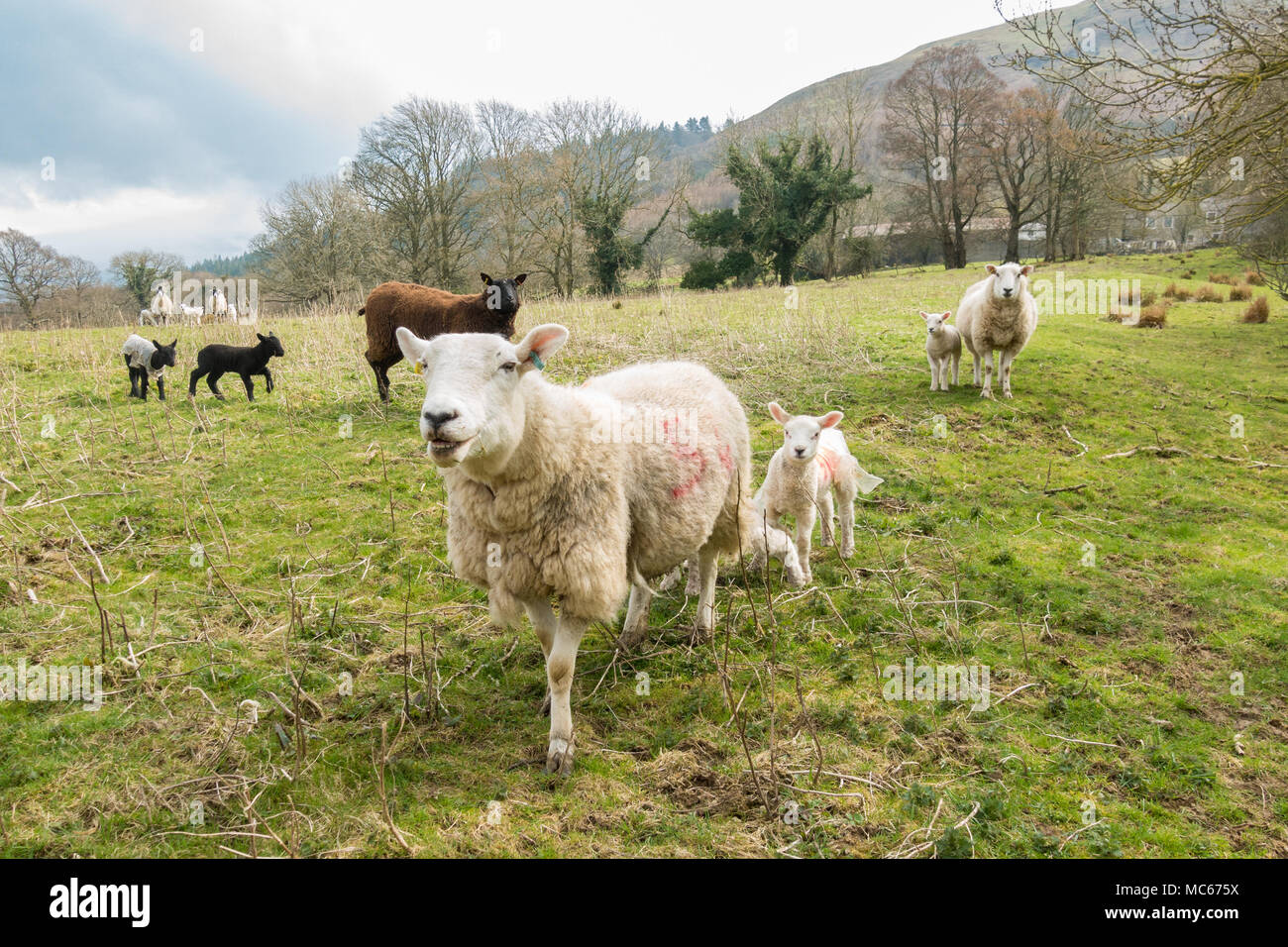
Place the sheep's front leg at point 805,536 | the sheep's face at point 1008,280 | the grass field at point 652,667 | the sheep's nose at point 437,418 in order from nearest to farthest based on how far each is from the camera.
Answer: the sheep's nose at point 437,418
the grass field at point 652,667
the sheep's front leg at point 805,536
the sheep's face at point 1008,280

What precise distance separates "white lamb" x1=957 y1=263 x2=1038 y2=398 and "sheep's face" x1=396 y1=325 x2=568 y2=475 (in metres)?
10.9

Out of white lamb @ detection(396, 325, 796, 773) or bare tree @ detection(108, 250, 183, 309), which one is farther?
bare tree @ detection(108, 250, 183, 309)

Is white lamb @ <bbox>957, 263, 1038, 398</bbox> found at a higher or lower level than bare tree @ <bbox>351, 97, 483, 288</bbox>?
lower

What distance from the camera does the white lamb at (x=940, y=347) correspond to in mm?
12492

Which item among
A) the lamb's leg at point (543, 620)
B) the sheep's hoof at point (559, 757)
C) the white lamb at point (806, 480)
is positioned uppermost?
the white lamb at point (806, 480)

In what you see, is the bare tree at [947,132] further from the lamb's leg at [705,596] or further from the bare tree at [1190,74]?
the lamb's leg at [705,596]

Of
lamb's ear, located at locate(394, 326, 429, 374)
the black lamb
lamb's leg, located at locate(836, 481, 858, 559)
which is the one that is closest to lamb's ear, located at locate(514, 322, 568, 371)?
lamb's ear, located at locate(394, 326, 429, 374)

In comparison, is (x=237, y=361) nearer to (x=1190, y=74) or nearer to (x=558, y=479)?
(x=558, y=479)

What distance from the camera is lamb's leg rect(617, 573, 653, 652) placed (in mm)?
5395

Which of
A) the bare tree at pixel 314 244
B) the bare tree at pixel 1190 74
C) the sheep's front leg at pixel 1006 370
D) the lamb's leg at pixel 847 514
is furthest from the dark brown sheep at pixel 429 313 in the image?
the bare tree at pixel 314 244

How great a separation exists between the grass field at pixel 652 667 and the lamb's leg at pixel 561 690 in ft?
0.48

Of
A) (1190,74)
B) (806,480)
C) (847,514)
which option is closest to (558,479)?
(806,480)

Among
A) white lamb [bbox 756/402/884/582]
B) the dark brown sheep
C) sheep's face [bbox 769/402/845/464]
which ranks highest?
the dark brown sheep

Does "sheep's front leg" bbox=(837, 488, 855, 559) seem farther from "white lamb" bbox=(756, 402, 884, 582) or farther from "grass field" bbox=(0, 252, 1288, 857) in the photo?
"grass field" bbox=(0, 252, 1288, 857)
